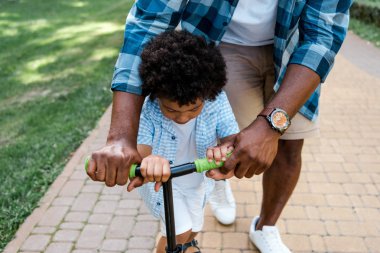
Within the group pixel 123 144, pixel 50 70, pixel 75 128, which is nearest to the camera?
pixel 123 144

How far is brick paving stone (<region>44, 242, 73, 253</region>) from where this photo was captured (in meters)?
2.96

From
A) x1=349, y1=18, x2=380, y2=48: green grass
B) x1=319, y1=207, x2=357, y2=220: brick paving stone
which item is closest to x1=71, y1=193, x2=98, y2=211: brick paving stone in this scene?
x1=319, y1=207, x2=357, y2=220: brick paving stone

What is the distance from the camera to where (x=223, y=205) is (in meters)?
3.17

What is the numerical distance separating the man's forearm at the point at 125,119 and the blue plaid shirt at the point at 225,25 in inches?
1.5

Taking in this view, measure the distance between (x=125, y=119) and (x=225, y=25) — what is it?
692mm

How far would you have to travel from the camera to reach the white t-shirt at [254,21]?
2.13 m

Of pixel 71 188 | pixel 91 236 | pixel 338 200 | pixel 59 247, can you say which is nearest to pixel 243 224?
pixel 338 200

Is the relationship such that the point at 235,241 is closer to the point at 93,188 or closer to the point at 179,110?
the point at 93,188

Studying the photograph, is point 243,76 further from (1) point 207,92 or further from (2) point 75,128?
(2) point 75,128

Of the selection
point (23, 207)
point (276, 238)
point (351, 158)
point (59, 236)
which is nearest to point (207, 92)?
point (276, 238)

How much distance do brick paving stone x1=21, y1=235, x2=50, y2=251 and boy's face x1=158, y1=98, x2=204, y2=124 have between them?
1.59 meters

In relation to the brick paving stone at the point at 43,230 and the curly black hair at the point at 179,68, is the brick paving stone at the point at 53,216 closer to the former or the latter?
the brick paving stone at the point at 43,230

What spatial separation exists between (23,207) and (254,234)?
5.82 ft

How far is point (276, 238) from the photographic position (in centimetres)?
279
